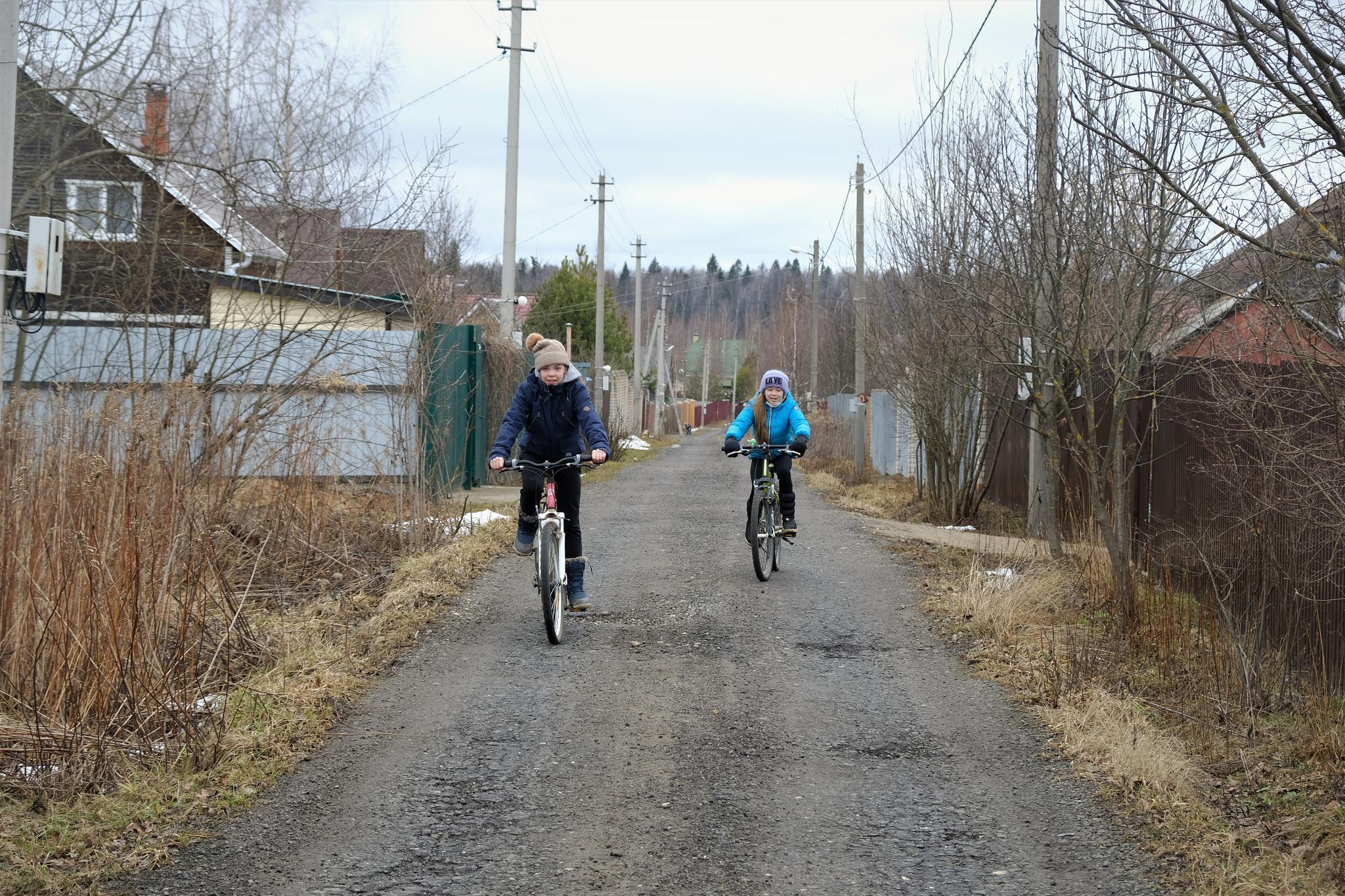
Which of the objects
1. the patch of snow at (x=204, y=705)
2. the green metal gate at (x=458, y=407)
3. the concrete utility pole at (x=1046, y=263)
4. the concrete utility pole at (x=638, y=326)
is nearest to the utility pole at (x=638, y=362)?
the concrete utility pole at (x=638, y=326)

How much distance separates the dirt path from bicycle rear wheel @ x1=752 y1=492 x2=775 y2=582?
1310 millimetres

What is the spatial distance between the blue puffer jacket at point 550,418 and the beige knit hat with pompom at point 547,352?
0.36ft

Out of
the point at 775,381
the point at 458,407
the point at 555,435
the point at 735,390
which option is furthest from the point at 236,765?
the point at 735,390

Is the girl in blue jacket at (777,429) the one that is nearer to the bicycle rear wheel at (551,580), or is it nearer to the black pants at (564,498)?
the black pants at (564,498)

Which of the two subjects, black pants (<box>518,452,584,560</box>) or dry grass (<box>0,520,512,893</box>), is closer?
dry grass (<box>0,520,512,893</box>)

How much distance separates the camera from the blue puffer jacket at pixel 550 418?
8.09 metres

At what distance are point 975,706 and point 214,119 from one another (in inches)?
463

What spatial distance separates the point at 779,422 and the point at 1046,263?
2657 millimetres

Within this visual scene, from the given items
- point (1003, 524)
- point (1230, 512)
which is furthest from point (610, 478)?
point (1230, 512)

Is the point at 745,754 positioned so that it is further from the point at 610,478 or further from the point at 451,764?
the point at 610,478

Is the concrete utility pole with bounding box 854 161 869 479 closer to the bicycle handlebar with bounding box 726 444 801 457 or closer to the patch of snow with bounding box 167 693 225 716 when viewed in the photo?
the bicycle handlebar with bounding box 726 444 801 457

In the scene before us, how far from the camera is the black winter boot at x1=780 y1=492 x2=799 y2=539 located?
1027 centimetres

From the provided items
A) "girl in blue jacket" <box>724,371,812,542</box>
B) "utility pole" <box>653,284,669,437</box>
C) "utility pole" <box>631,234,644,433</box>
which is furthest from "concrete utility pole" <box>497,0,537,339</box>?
"utility pole" <box>653,284,669,437</box>

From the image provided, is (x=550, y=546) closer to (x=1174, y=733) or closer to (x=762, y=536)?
(x=762, y=536)
